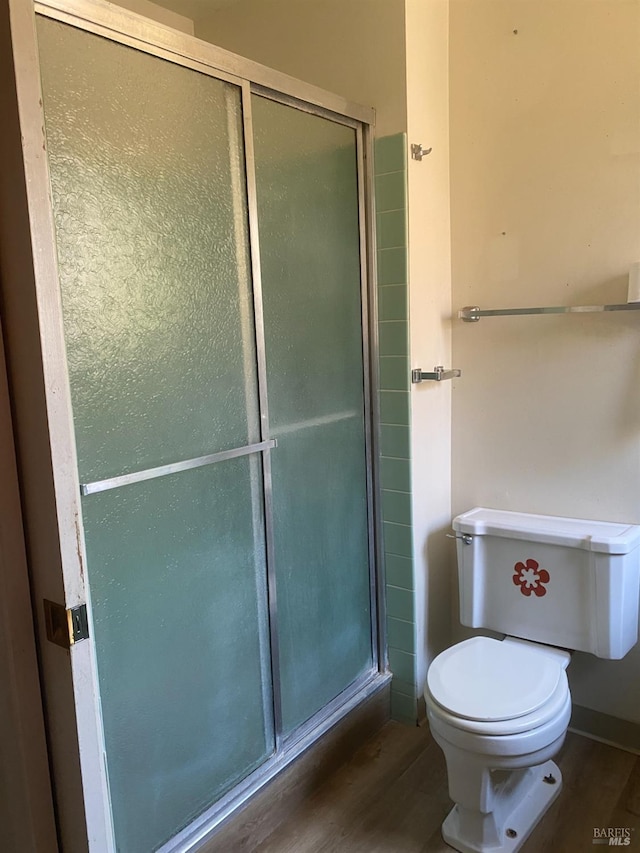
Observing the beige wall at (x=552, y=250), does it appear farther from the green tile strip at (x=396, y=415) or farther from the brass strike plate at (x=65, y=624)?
the brass strike plate at (x=65, y=624)

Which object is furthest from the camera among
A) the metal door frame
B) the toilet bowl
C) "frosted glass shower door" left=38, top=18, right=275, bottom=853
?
the toilet bowl

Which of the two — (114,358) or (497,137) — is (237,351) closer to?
(114,358)

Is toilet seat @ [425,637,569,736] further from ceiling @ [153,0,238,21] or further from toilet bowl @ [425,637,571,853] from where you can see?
ceiling @ [153,0,238,21]

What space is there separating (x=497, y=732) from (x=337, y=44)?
2.03 meters

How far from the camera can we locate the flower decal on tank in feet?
6.40

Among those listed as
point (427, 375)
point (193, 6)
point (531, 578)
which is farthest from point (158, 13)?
point (531, 578)

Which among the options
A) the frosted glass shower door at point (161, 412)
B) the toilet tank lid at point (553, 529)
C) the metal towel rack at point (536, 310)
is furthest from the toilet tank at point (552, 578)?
the frosted glass shower door at point (161, 412)

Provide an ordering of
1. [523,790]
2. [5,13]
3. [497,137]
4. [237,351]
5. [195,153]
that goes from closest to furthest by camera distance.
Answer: [5,13]
[195,153]
[237,351]
[523,790]
[497,137]

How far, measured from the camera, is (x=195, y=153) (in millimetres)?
1445

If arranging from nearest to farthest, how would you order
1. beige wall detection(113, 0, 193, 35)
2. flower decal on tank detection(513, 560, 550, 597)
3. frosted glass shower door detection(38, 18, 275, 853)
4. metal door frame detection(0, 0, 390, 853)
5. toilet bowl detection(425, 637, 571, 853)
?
metal door frame detection(0, 0, 390, 853)
frosted glass shower door detection(38, 18, 275, 853)
toilet bowl detection(425, 637, 571, 853)
flower decal on tank detection(513, 560, 550, 597)
beige wall detection(113, 0, 193, 35)

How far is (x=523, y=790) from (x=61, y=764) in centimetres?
134

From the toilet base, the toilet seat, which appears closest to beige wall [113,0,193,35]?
the toilet seat

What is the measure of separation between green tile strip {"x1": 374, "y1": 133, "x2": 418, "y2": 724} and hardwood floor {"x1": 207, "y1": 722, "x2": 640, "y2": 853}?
0.83ft

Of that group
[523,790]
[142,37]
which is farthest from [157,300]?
[523,790]
